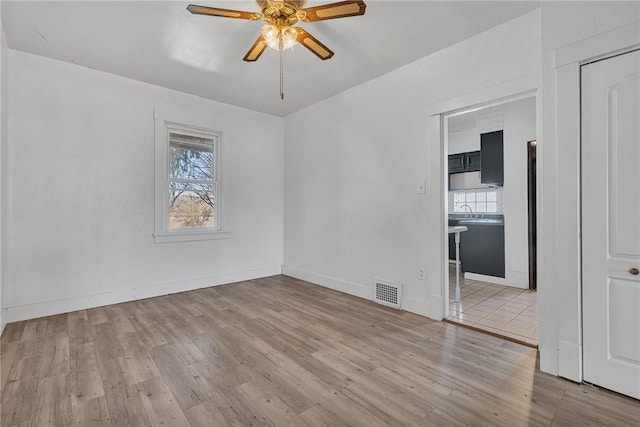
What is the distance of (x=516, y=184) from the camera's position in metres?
4.34

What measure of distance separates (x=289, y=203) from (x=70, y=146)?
9.59 feet

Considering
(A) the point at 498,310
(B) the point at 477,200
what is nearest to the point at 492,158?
(B) the point at 477,200

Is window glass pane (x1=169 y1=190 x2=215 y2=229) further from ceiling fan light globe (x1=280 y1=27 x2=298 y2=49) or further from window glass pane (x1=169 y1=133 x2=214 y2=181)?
ceiling fan light globe (x1=280 y1=27 x2=298 y2=49)

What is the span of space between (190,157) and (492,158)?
4625 millimetres

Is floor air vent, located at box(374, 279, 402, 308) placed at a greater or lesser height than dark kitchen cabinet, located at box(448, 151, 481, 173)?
lesser

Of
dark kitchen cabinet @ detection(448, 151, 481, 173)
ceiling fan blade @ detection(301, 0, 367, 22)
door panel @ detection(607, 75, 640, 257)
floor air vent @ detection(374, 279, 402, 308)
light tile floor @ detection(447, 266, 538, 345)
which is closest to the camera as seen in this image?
door panel @ detection(607, 75, 640, 257)

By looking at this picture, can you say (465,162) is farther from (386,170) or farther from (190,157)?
(190,157)

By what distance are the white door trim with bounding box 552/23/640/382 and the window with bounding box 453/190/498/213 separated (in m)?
4.23

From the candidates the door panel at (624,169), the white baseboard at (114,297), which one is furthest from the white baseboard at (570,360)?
the white baseboard at (114,297)

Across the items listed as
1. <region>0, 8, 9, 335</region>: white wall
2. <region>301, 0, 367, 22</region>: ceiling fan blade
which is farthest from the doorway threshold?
<region>0, 8, 9, 335</region>: white wall

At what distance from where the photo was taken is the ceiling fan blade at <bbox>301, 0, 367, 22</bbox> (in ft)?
6.09

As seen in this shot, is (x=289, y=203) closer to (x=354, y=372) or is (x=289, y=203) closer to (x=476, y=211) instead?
(x=354, y=372)

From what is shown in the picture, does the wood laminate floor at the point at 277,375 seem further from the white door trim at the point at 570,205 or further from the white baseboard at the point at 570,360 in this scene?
the white door trim at the point at 570,205

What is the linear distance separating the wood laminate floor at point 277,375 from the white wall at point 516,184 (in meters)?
2.17
